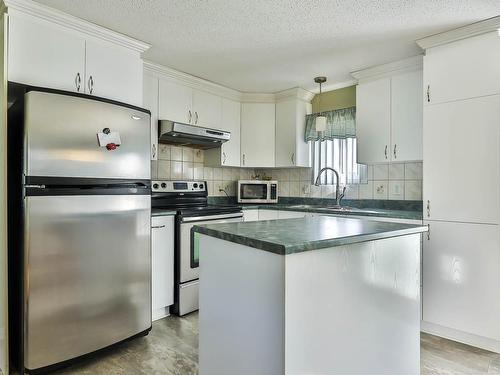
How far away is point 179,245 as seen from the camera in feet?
9.07

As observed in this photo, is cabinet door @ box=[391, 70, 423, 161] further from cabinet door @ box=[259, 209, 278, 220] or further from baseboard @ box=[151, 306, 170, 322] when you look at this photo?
baseboard @ box=[151, 306, 170, 322]

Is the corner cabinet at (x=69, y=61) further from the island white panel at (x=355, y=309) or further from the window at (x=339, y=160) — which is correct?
the window at (x=339, y=160)

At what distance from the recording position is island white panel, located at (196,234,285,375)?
1122mm

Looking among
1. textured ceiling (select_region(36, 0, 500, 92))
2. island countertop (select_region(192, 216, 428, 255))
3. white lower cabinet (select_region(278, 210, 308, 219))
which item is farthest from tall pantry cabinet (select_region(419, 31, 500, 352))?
white lower cabinet (select_region(278, 210, 308, 219))

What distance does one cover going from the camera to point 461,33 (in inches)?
A: 88.7

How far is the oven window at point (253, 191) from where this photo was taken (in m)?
3.81

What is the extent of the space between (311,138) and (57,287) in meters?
2.88

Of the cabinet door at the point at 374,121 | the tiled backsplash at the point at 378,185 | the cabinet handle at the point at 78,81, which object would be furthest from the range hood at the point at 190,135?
the cabinet door at the point at 374,121

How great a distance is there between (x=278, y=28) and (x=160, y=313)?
2459 mm

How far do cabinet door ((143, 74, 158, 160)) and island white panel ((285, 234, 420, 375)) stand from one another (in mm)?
2191

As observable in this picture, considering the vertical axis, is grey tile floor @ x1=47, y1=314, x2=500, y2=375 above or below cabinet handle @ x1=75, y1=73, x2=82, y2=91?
below

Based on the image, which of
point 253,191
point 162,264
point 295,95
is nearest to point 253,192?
point 253,191

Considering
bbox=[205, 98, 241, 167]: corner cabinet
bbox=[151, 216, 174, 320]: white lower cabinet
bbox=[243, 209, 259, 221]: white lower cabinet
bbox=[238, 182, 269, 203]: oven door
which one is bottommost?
bbox=[151, 216, 174, 320]: white lower cabinet

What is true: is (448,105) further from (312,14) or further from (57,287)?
(57,287)
